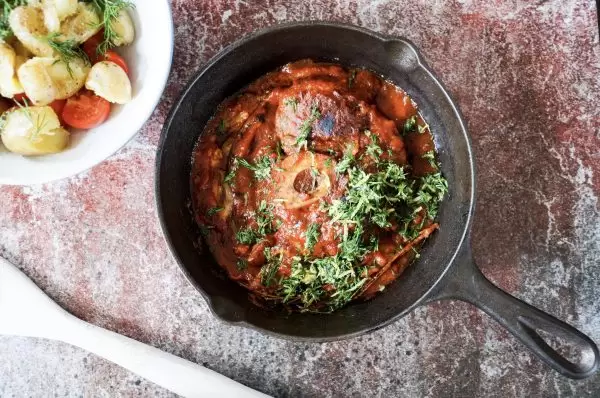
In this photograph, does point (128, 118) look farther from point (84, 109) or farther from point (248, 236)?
point (248, 236)

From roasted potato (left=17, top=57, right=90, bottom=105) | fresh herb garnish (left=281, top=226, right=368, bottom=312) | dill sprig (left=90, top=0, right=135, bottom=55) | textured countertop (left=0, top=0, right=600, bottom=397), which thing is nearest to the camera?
roasted potato (left=17, top=57, right=90, bottom=105)

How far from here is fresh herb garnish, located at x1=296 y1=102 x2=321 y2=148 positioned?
2.49 metres

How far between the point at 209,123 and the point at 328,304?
36.5 inches

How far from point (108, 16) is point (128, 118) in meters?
0.39

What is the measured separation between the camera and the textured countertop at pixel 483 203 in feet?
9.25

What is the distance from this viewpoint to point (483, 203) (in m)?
2.83

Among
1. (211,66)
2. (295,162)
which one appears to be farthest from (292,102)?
(211,66)

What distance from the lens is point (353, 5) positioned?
2.81m

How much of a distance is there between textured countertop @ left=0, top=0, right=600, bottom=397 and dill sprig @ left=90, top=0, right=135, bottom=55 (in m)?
0.43

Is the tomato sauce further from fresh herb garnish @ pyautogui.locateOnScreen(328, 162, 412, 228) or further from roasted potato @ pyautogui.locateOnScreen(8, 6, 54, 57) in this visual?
roasted potato @ pyautogui.locateOnScreen(8, 6, 54, 57)

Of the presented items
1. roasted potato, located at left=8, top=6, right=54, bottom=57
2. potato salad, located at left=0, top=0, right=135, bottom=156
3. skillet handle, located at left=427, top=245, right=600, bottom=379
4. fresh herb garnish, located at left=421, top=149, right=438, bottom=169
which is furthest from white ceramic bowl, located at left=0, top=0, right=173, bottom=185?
skillet handle, located at left=427, top=245, right=600, bottom=379

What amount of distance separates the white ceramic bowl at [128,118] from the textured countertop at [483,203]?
372mm

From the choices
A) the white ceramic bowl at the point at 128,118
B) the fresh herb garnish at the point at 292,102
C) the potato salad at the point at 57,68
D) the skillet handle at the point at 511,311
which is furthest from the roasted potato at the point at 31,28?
the skillet handle at the point at 511,311

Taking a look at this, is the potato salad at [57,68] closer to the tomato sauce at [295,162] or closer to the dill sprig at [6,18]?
the dill sprig at [6,18]
